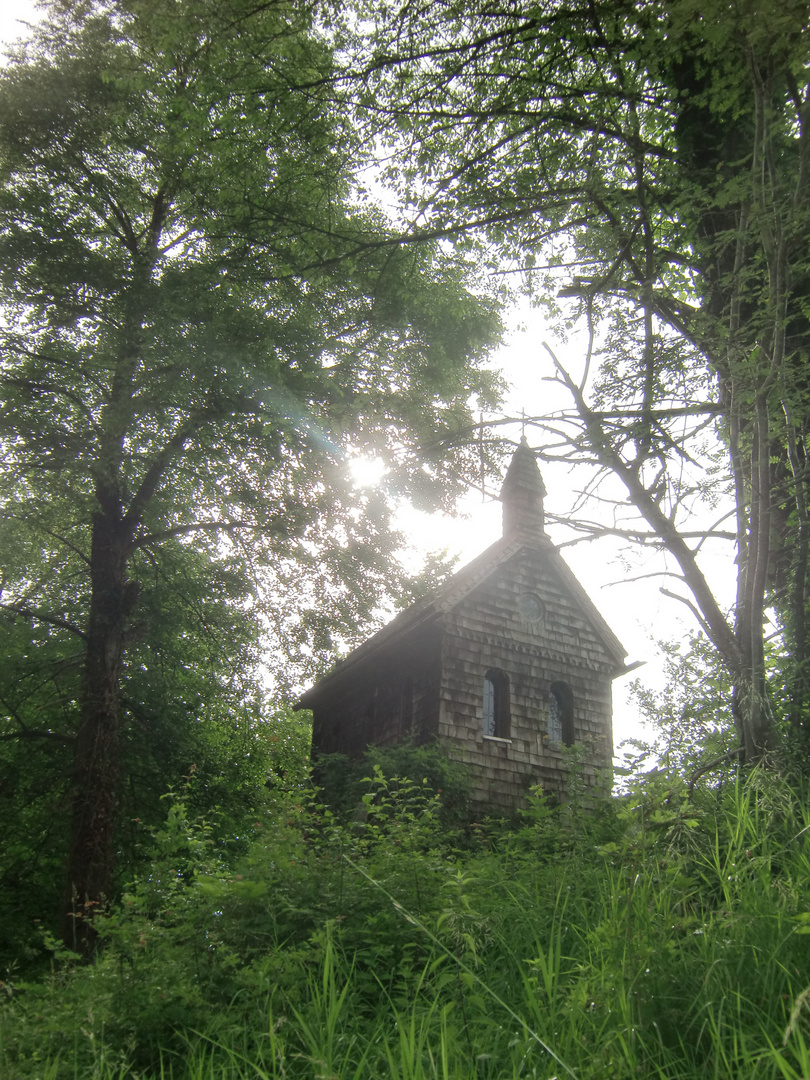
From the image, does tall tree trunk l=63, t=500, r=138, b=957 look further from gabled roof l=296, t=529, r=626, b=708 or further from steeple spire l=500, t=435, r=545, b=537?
steeple spire l=500, t=435, r=545, b=537

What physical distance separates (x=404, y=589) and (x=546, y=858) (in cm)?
956

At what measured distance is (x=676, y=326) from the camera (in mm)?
6492

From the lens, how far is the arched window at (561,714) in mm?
18003

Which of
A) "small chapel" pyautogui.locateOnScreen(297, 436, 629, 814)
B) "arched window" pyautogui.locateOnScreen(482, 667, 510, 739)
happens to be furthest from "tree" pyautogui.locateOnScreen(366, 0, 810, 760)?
"arched window" pyautogui.locateOnScreen(482, 667, 510, 739)

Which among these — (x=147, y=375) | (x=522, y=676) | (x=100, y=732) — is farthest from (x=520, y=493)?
(x=100, y=732)

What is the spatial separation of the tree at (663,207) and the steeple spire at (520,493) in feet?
39.7

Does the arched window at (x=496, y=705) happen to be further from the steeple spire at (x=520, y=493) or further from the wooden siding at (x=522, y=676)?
the steeple spire at (x=520, y=493)

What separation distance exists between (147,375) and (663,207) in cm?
872

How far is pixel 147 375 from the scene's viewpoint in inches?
504

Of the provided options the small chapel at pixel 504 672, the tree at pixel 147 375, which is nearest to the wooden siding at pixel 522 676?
the small chapel at pixel 504 672

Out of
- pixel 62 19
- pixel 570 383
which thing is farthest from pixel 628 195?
pixel 62 19

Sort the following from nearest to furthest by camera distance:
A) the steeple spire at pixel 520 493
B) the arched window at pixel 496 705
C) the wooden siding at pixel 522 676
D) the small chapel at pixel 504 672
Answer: the wooden siding at pixel 522 676, the small chapel at pixel 504 672, the arched window at pixel 496 705, the steeple spire at pixel 520 493

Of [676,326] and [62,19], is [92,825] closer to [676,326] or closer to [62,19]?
[676,326]

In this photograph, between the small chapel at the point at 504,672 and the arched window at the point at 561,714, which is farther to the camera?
the arched window at the point at 561,714
